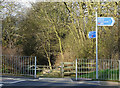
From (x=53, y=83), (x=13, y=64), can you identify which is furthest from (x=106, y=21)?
(x=13, y=64)

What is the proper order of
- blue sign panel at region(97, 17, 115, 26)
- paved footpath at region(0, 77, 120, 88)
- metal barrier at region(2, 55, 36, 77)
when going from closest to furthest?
paved footpath at region(0, 77, 120, 88), blue sign panel at region(97, 17, 115, 26), metal barrier at region(2, 55, 36, 77)

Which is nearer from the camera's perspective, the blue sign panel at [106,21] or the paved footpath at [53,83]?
the paved footpath at [53,83]

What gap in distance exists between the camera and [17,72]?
40.8 feet

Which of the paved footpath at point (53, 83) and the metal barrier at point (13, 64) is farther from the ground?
the metal barrier at point (13, 64)

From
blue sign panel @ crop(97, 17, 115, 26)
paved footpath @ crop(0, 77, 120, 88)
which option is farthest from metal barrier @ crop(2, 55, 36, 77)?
blue sign panel @ crop(97, 17, 115, 26)

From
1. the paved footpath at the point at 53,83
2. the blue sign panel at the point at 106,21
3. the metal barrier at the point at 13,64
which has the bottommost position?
the paved footpath at the point at 53,83

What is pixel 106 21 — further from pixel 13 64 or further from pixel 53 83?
pixel 13 64

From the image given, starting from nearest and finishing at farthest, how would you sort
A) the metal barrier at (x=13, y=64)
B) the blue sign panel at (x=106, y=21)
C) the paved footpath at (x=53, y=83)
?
the paved footpath at (x=53, y=83) → the blue sign panel at (x=106, y=21) → the metal barrier at (x=13, y=64)

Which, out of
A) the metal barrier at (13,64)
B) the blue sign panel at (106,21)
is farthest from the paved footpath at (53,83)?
the blue sign panel at (106,21)

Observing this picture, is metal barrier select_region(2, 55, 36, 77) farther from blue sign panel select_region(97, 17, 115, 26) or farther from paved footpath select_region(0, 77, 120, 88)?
blue sign panel select_region(97, 17, 115, 26)

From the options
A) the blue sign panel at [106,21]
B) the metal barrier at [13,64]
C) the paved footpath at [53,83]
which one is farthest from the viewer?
the metal barrier at [13,64]

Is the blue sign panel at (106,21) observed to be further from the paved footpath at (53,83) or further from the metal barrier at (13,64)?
the metal barrier at (13,64)

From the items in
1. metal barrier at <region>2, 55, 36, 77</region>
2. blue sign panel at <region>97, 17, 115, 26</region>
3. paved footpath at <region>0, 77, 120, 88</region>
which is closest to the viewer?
paved footpath at <region>0, 77, 120, 88</region>

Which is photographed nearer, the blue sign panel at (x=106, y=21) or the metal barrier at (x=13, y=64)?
the blue sign panel at (x=106, y=21)
